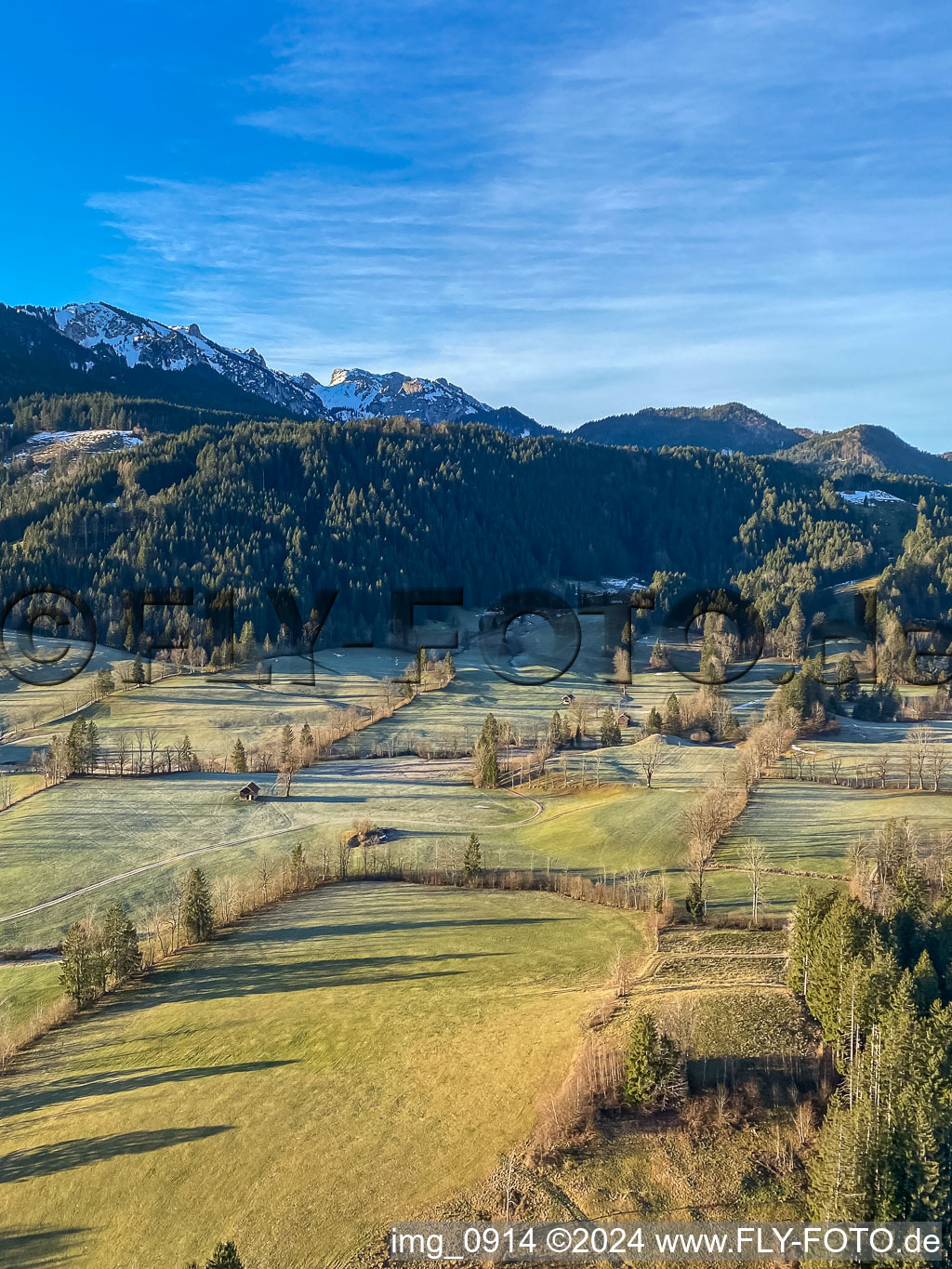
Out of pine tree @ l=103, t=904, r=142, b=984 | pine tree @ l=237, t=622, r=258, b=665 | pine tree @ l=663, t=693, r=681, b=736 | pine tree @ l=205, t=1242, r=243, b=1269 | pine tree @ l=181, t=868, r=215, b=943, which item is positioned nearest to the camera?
pine tree @ l=205, t=1242, r=243, b=1269

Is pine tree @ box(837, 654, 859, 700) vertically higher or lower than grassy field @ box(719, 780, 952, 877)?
higher

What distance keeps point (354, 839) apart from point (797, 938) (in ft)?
140

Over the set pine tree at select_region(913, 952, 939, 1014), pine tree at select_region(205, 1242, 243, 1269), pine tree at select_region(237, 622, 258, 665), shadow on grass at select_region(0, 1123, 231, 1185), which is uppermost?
pine tree at select_region(237, 622, 258, 665)

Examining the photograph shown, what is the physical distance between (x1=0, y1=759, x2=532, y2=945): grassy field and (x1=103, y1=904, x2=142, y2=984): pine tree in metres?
11.6

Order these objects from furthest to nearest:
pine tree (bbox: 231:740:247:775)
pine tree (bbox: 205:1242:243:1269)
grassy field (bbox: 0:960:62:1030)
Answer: pine tree (bbox: 231:740:247:775), grassy field (bbox: 0:960:62:1030), pine tree (bbox: 205:1242:243:1269)

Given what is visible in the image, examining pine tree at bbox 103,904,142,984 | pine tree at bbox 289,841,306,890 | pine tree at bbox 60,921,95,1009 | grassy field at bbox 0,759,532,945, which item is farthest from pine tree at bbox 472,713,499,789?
pine tree at bbox 60,921,95,1009

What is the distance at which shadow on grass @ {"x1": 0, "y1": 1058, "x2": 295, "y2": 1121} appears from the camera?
3878 cm

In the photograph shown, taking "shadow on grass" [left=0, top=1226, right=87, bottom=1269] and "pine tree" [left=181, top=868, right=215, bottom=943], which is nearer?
"shadow on grass" [left=0, top=1226, right=87, bottom=1269]

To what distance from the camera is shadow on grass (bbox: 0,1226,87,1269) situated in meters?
29.5

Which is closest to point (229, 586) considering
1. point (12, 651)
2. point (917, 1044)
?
point (12, 651)

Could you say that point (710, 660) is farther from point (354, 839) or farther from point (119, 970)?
point (119, 970)

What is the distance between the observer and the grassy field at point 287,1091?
101 feet

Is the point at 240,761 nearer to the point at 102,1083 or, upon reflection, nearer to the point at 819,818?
the point at 102,1083

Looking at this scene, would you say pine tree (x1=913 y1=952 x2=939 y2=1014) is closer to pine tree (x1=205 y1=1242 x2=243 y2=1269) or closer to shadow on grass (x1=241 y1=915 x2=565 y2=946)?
shadow on grass (x1=241 y1=915 x2=565 y2=946)
